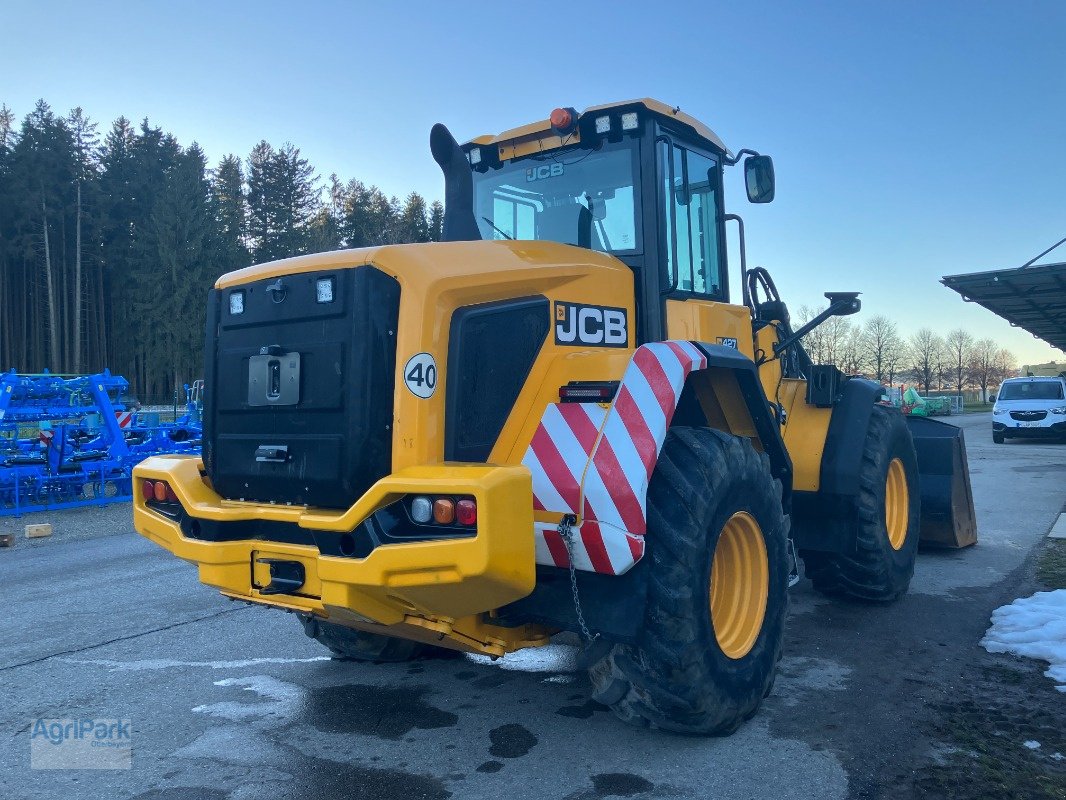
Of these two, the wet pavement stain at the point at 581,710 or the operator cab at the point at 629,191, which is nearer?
the wet pavement stain at the point at 581,710

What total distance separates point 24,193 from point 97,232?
3.68 meters

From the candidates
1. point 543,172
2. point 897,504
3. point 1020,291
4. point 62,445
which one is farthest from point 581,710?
point 1020,291

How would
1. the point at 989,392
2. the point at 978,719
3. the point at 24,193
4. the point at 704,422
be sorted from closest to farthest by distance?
the point at 978,719
the point at 704,422
the point at 24,193
the point at 989,392

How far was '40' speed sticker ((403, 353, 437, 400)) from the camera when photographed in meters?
3.11

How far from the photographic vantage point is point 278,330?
3.49 metres

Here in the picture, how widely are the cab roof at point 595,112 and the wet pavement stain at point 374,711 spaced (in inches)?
116

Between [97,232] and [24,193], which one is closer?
[24,193]

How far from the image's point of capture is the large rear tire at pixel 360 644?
4387mm

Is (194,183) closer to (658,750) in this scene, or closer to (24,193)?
(24,193)

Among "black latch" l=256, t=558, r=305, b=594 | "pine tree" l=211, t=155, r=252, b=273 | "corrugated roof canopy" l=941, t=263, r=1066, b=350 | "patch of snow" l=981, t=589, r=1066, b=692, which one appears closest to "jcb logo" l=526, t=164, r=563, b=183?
"black latch" l=256, t=558, r=305, b=594

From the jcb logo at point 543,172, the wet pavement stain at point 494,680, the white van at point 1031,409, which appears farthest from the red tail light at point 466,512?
the white van at point 1031,409

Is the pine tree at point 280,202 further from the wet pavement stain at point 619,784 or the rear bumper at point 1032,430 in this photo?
the wet pavement stain at point 619,784

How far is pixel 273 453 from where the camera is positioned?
11.1 feet

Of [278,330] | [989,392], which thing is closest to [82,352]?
[278,330]
